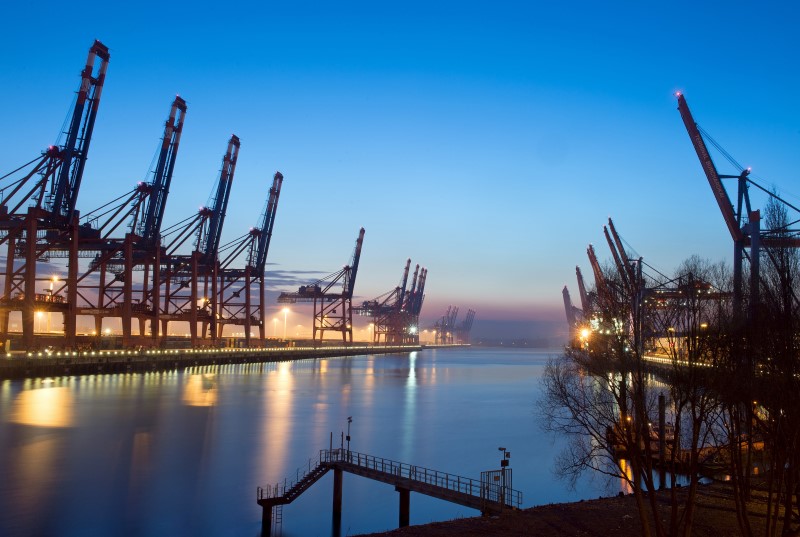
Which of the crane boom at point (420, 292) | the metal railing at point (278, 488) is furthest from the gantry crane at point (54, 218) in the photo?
the crane boom at point (420, 292)

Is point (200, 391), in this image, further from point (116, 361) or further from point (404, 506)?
point (404, 506)

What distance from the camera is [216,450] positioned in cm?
2822

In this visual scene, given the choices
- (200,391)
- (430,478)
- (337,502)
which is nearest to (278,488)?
(337,502)

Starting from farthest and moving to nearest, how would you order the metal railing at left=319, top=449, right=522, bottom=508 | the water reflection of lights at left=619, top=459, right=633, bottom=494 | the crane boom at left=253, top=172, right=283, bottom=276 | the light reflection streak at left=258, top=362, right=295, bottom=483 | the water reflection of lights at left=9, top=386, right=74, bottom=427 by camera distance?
the crane boom at left=253, top=172, right=283, bottom=276
the water reflection of lights at left=9, top=386, right=74, bottom=427
the light reflection streak at left=258, top=362, right=295, bottom=483
the water reflection of lights at left=619, top=459, right=633, bottom=494
the metal railing at left=319, top=449, right=522, bottom=508

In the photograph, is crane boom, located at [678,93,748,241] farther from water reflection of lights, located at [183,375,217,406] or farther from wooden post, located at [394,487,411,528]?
water reflection of lights, located at [183,375,217,406]

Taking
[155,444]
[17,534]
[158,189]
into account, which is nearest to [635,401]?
[17,534]

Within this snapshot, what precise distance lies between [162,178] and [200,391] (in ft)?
83.6

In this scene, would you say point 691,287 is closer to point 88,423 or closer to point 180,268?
point 88,423

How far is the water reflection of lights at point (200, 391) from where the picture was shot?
141 feet

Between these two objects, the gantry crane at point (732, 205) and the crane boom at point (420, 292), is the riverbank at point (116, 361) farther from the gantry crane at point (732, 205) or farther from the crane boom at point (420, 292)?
the crane boom at point (420, 292)

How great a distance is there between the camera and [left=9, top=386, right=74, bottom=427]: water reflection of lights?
32.3 meters

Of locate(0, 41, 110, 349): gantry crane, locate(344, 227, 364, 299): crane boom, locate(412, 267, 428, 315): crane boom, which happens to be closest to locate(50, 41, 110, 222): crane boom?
locate(0, 41, 110, 349): gantry crane

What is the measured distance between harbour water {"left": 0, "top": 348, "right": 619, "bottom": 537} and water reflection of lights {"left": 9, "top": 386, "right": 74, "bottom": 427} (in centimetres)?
9

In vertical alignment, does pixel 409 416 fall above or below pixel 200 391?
below
